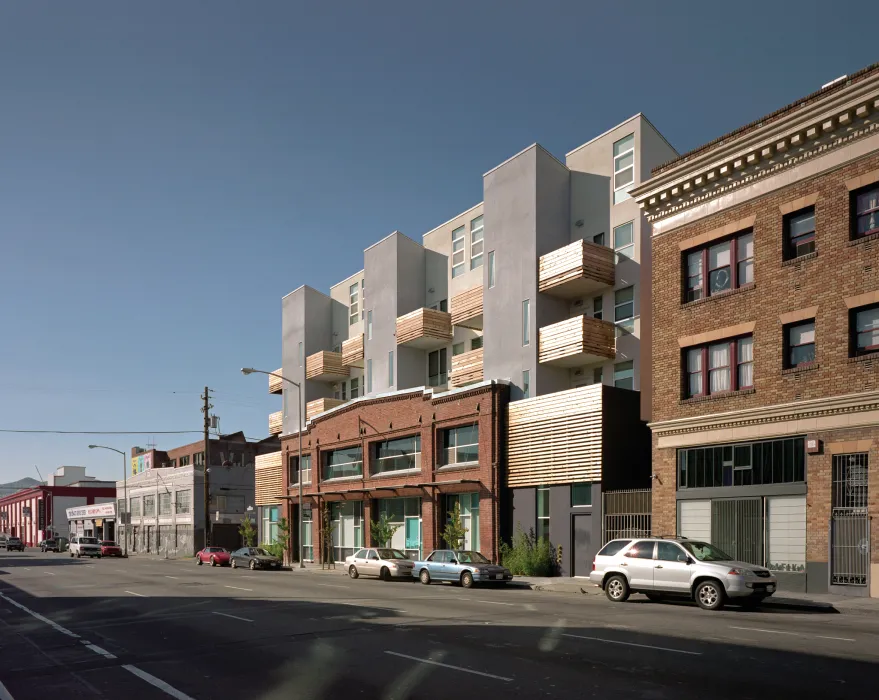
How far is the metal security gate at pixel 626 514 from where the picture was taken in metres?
31.1

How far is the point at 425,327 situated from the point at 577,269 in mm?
11852

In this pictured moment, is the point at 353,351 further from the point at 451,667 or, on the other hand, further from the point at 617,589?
the point at 451,667

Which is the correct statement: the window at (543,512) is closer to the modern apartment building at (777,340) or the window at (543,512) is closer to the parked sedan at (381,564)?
the parked sedan at (381,564)

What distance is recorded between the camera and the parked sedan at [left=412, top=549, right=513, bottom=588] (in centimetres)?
3062

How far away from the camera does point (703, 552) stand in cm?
2153

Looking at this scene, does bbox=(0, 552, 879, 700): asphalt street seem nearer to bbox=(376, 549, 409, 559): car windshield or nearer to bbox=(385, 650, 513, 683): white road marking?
bbox=(385, 650, 513, 683): white road marking

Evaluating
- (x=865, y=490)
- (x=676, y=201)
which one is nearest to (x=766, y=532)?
(x=865, y=490)

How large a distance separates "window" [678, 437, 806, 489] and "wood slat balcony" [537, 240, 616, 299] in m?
8.95

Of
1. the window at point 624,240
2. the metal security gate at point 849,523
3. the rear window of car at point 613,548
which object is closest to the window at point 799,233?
the metal security gate at point 849,523

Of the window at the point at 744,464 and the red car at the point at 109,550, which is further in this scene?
the red car at the point at 109,550

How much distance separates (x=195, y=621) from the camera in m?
18.7

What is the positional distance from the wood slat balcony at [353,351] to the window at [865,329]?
3263cm

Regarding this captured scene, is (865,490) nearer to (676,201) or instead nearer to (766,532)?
(766,532)

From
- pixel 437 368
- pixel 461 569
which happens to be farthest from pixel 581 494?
pixel 437 368
